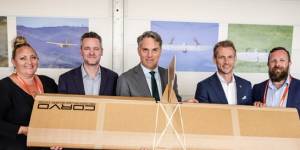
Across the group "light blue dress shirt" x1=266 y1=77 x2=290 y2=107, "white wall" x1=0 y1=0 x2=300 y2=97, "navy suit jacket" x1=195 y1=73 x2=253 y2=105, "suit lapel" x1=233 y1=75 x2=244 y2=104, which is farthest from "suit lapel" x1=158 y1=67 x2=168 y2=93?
"light blue dress shirt" x1=266 y1=77 x2=290 y2=107

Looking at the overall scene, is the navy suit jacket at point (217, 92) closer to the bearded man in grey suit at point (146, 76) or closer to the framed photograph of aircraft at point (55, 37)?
the bearded man in grey suit at point (146, 76)

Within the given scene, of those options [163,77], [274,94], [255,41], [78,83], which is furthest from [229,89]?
[78,83]

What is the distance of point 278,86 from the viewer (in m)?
1.83

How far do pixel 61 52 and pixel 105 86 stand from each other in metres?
0.73

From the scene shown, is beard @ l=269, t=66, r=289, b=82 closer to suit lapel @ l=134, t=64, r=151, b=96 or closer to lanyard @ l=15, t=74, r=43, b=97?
suit lapel @ l=134, t=64, r=151, b=96

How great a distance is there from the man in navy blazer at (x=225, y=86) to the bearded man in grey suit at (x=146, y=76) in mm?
180

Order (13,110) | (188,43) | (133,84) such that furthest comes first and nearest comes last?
(188,43) < (133,84) < (13,110)

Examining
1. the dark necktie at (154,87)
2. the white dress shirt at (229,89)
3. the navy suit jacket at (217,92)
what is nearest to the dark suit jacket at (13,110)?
the dark necktie at (154,87)

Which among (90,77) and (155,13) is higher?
(155,13)

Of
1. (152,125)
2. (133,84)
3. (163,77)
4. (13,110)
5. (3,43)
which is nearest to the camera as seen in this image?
Answer: (152,125)

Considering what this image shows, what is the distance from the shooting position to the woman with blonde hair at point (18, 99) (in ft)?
4.85

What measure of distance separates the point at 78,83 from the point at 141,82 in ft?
1.22

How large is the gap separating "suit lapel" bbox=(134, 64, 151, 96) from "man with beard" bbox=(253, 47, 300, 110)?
72cm

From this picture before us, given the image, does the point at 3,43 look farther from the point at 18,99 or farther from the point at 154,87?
the point at 154,87
